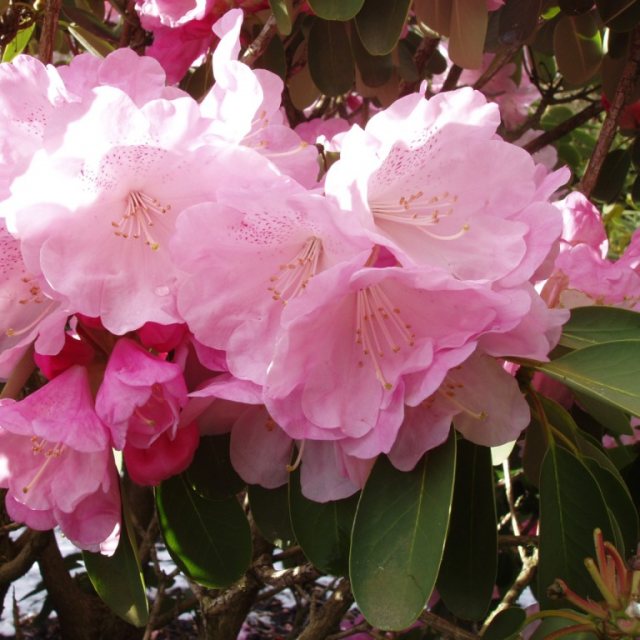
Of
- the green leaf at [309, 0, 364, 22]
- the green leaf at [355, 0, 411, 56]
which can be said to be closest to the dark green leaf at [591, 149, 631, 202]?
the green leaf at [355, 0, 411, 56]

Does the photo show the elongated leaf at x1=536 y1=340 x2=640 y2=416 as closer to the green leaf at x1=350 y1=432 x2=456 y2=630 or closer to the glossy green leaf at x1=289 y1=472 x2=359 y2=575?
the green leaf at x1=350 y1=432 x2=456 y2=630

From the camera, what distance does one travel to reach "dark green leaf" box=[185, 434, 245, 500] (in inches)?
35.2

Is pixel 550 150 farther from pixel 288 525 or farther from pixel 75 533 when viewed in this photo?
pixel 75 533

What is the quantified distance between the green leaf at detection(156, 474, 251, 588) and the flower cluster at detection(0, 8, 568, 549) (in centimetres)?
13

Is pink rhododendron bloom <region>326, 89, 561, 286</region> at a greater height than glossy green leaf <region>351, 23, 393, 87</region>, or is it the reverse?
pink rhododendron bloom <region>326, 89, 561, 286</region>

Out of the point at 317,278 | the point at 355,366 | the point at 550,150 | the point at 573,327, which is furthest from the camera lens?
the point at 550,150

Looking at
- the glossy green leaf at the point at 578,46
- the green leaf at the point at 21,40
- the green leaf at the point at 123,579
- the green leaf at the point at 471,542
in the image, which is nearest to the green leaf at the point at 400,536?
the green leaf at the point at 471,542

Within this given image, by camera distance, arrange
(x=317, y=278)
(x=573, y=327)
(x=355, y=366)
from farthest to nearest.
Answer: (x=573, y=327) < (x=355, y=366) < (x=317, y=278)

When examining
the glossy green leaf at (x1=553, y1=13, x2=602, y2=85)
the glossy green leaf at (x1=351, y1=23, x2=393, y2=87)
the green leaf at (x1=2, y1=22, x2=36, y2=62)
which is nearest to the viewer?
the green leaf at (x1=2, y1=22, x2=36, y2=62)

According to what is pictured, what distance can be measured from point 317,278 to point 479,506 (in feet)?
1.24

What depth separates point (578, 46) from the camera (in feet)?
5.34

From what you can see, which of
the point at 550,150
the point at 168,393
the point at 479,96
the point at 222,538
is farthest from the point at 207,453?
the point at 550,150

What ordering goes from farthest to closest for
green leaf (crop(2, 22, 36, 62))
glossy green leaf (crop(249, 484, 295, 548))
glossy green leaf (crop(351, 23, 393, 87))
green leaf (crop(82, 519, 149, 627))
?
1. glossy green leaf (crop(351, 23, 393, 87))
2. green leaf (crop(2, 22, 36, 62))
3. glossy green leaf (crop(249, 484, 295, 548))
4. green leaf (crop(82, 519, 149, 627))

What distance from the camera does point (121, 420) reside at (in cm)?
69
